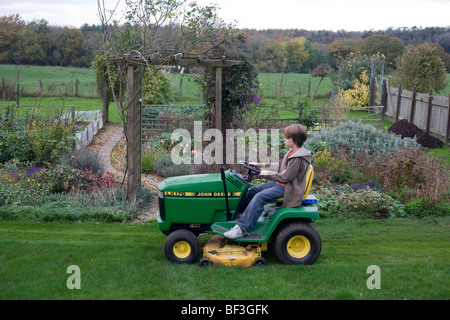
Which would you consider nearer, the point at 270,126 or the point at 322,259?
the point at 322,259

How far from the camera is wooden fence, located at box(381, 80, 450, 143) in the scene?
1385 cm

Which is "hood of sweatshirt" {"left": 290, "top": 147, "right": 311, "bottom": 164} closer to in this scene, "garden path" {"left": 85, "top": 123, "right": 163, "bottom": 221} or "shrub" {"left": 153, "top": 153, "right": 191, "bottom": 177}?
"garden path" {"left": 85, "top": 123, "right": 163, "bottom": 221}

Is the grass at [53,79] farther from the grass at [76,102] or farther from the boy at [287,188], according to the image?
the boy at [287,188]

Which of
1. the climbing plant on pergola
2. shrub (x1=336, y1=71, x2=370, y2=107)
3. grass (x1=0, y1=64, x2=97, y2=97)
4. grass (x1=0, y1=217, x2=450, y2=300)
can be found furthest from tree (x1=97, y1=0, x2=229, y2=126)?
grass (x1=0, y1=64, x2=97, y2=97)

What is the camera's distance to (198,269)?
4.97 m

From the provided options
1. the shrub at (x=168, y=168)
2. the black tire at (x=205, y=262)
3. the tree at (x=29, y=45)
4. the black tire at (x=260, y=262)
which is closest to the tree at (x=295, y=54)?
the tree at (x=29, y=45)

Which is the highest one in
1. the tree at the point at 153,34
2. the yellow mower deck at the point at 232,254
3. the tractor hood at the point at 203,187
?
the tree at the point at 153,34

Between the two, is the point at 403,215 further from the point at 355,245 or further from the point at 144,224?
the point at 144,224

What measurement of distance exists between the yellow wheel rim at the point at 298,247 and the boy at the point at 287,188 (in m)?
0.42

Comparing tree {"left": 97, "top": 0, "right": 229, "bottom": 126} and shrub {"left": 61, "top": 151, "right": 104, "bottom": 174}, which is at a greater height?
tree {"left": 97, "top": 0, "right": 229, "bottom": 126}

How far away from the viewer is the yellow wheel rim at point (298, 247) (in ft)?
16.9

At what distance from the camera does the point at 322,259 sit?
5.35 metres

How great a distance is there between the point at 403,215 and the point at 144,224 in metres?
3.97

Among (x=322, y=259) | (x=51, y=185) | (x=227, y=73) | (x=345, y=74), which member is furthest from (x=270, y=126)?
(x=345, y=74)
